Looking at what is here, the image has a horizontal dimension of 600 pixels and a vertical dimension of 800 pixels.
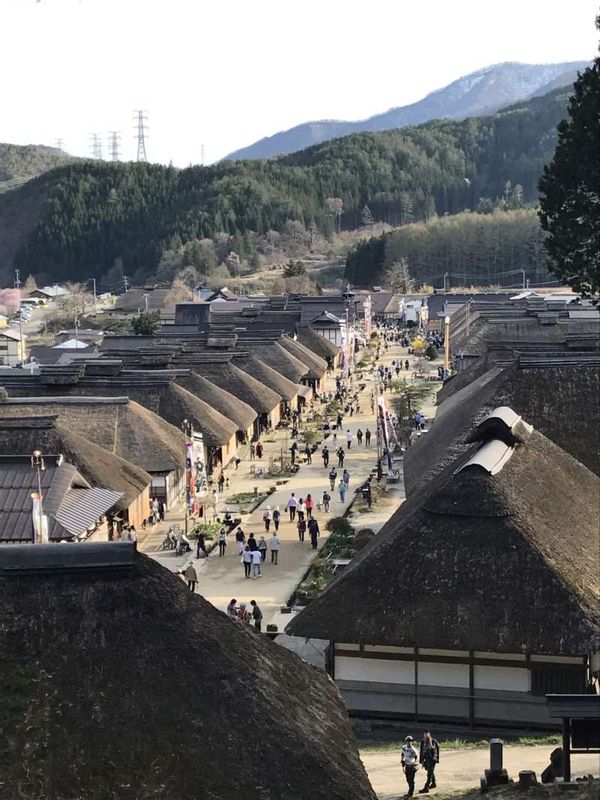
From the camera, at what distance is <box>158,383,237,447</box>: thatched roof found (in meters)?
37.4

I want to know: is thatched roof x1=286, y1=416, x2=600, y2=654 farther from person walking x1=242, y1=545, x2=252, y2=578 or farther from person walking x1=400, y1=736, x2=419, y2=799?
person walking x1=242, y1=545, x2=252, y2=578

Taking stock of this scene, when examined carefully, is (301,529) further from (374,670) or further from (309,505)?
(374,670)

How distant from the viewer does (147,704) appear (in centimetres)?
1149

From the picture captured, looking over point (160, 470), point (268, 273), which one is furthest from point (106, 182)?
point (160, 470)

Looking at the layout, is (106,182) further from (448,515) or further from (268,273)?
(448,515)

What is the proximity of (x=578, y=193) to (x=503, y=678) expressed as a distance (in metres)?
8.48

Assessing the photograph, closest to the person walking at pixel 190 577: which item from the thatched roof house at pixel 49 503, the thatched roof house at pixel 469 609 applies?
the thatched roof house at pixel 49 503

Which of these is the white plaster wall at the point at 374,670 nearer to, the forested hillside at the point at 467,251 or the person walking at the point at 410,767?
the person walking at the point at 410,767

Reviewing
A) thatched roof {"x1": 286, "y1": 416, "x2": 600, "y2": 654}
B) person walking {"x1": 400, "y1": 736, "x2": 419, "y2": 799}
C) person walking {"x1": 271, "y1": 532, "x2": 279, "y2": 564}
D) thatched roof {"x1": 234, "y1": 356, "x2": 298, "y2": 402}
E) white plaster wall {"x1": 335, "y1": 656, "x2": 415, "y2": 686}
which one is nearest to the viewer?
person walking {"x1": 400, "y1": 736, "x2": 419, "y2": 799}

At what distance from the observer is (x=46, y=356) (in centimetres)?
6375

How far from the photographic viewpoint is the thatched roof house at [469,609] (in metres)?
16.7

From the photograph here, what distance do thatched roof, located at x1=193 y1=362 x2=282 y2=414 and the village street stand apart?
70.6 inches

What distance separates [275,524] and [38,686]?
1893 cm

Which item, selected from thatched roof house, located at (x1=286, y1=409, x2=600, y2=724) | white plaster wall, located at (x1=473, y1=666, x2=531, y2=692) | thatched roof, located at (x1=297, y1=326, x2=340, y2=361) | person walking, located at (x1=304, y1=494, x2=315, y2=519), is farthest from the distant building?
white plaster wall, located at (x1=473, y1=666, x2=531, y2=692)
